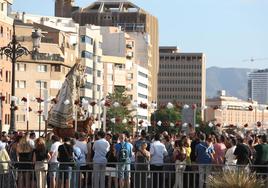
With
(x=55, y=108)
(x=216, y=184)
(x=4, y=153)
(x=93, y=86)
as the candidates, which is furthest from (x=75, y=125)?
(x=93, y=86)

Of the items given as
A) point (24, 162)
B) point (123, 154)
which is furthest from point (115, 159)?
point (24, 162)

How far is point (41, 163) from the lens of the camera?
30.0m

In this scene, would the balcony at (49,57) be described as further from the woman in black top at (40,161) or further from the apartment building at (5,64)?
the woman in black top at (40,161)

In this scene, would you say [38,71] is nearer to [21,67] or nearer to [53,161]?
[21,67]

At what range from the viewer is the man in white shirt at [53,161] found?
29.4m

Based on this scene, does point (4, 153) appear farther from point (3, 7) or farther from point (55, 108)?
point (3, 7)

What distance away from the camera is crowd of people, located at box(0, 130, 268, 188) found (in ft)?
96.4

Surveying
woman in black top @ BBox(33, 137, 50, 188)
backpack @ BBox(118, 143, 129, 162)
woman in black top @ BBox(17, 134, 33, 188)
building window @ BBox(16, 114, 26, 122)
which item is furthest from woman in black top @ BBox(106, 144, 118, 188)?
building window @ BBox(16, 114, 26, 122)

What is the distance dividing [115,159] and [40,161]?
3101mm

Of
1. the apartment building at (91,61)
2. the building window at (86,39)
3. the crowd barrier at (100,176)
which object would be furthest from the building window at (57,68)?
the crowd barrier at (100,176)

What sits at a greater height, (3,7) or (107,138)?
(3,7)

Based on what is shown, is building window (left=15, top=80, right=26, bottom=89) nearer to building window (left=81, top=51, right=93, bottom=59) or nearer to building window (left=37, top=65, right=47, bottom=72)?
building window (left=37, top=65, right=47, bottom=72)

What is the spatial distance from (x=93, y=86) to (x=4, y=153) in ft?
429

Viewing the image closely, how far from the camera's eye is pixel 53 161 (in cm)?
3188
